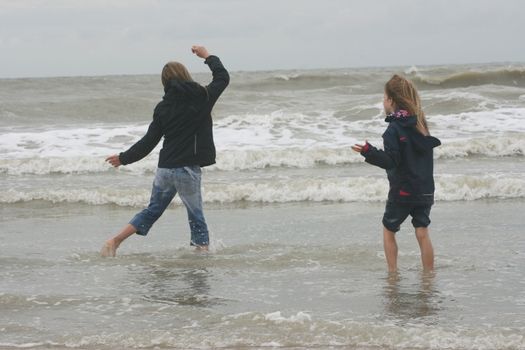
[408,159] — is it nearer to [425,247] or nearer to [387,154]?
[387,154]

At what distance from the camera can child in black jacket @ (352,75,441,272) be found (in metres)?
5.82

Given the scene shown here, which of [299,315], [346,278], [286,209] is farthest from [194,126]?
[286,209]

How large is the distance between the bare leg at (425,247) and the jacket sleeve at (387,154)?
666 mm

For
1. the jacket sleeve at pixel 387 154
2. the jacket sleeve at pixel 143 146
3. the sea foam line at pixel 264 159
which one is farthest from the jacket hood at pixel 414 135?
the sea foam line at pixel 264 159

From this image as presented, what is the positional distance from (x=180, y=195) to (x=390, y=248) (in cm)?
193

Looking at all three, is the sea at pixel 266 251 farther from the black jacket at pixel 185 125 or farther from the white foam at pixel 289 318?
the black jacket at pixel 185 125

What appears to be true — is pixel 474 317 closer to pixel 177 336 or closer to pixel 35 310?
pixel 177 336

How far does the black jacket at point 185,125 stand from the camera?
6.80 m

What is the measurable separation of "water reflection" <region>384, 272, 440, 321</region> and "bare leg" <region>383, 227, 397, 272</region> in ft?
0.23

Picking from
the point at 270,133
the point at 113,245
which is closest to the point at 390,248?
the point at 113,245

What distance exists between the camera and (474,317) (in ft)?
16.9

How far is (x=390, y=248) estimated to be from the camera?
6.28 m

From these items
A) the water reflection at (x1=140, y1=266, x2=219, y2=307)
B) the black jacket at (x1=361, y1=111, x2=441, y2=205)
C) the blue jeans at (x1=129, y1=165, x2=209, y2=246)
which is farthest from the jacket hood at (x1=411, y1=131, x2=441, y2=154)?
the blue jeans at (x1=129, y1=165, x2=209, y2=246)

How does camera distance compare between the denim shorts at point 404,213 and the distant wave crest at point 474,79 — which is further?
the distant wave crest at point 474,79
